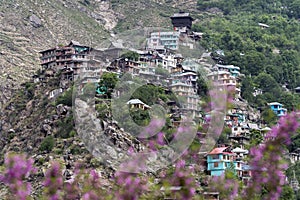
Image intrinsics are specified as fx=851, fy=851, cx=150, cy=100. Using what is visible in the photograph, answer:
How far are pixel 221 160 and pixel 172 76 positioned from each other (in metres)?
12.7

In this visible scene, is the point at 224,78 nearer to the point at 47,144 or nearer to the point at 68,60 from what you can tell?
the point at 68,60

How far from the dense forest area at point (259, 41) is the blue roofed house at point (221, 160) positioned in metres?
13.9

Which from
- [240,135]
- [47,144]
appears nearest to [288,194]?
[240,135]

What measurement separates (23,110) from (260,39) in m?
31.0

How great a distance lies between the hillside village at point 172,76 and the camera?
44.3 meters

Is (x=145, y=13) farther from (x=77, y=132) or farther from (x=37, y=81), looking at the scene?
(x=77, y=132)

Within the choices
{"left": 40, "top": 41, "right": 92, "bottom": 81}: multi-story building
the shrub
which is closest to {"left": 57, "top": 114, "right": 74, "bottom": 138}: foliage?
the shrub

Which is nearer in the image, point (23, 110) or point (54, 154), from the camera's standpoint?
point (54, 154)

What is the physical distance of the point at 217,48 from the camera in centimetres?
6638

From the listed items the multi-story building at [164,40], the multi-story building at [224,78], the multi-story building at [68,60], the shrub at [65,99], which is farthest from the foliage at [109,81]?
the multi-story building at [164,40]

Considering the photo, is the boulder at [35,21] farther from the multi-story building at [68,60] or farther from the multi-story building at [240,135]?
the multi-story building at [240,135]

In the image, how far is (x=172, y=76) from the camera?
51906 mm

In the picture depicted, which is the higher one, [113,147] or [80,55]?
[80,55]

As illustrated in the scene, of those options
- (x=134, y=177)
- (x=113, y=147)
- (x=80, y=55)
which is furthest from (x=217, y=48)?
(x=134, y=177)
